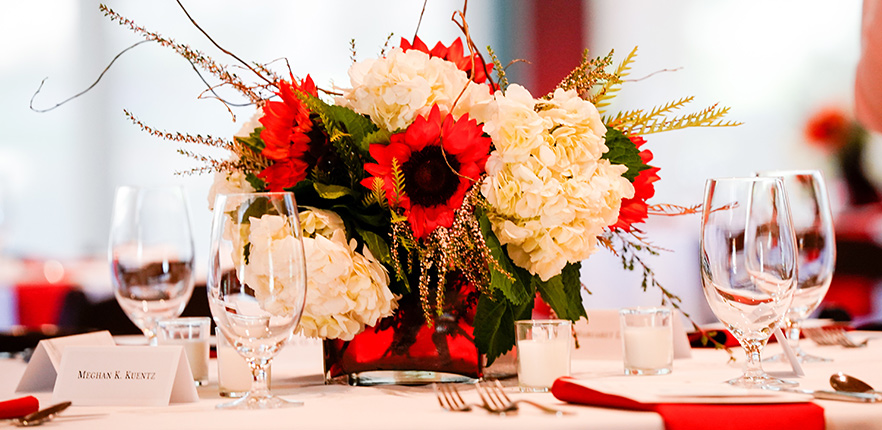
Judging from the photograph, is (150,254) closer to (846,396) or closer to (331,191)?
(331,191)

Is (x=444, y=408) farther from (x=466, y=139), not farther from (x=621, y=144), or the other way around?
(x=621, y=144)

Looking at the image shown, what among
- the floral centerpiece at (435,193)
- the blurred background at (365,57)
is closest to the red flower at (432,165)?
the floral centerpiece at (435,193)

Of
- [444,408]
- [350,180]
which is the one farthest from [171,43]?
[444,408]

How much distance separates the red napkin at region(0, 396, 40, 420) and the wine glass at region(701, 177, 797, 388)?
657 mm

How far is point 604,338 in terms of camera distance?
1.37 m

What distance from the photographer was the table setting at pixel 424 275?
850mm

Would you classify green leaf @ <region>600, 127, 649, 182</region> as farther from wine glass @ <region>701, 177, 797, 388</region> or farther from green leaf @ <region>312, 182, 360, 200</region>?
green leaf @ <region>312, 182, 360, 200</region>

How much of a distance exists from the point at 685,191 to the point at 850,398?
3883 millimetres

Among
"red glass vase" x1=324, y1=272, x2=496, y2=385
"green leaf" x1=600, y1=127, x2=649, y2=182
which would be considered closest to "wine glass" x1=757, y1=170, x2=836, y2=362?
"green leaf" x1=600, y1=127, x2=649, y2=182

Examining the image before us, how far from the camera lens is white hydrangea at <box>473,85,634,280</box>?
3.30 ft

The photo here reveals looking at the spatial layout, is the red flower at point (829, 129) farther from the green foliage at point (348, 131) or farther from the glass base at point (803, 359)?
the green foliage at point (348, 131)

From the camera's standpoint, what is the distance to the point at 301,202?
108 cm

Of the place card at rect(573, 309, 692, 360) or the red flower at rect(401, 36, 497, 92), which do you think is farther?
the place card at rect(573, 309, 692, 360)

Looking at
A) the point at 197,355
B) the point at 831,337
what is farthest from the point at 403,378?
the point at 831,337
